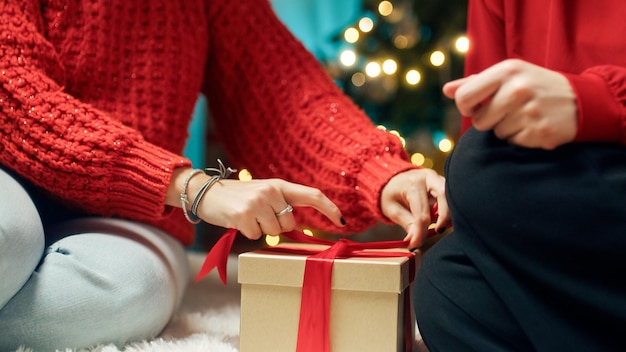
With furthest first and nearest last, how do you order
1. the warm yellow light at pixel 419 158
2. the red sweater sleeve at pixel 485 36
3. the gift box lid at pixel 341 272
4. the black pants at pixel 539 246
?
the warm yellow light at pixel 419 158 < the red sweater sleeve at pixel 485 36 < the gift box lid at pixel 341 272 < the black pants at pixel 539 246

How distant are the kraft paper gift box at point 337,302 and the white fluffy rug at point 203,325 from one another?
0.29 feet

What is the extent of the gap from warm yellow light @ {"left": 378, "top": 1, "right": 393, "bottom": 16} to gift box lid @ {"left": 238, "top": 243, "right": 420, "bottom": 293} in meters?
1.14

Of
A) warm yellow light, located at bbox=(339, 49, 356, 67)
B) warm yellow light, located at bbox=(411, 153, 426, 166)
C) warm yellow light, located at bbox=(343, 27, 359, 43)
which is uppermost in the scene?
warm yellow light, located at bbox=(343, 27, 359, 43)

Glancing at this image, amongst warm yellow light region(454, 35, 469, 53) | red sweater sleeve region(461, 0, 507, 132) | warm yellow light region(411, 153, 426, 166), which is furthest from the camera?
warm yellow light region(411, 153, 426, 166)

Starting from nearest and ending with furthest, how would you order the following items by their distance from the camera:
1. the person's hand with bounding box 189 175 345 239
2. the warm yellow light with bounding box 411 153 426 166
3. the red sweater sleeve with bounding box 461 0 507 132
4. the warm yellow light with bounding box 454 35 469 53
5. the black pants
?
the black pants, the person's hand with bounding box 189 175 345 239, the red sweater sleeve with bounding box 461 0 507 132, the warm yellow light with bounding box 454 35 469 53, the warm yellow light with bounding box 411 153 426 166

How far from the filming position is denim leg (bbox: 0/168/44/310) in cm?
65

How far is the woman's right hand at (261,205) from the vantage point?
2.22ft

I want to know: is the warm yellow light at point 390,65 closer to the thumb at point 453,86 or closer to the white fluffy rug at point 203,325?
the white fluffy rug at point 203,325

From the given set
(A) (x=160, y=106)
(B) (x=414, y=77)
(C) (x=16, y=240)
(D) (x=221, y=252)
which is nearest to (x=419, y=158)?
(B) (x=414, y=77)

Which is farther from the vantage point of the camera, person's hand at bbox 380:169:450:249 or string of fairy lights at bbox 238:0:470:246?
string of fairy lights at bbox 238:0:470:246

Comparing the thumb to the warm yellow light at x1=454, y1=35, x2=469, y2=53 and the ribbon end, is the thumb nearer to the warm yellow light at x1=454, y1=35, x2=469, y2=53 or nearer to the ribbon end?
the ribbon end

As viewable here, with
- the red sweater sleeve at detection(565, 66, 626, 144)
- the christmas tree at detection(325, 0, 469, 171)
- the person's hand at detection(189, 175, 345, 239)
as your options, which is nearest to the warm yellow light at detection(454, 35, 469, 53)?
the christmas tree at detection(325, 0, 469, 171)

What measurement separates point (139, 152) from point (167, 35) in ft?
0.71

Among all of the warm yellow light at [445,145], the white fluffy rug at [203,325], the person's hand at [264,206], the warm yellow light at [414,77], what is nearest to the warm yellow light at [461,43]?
the warm yellow light at [414,77]
